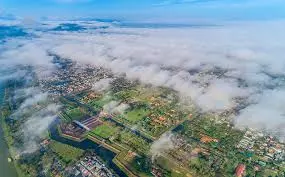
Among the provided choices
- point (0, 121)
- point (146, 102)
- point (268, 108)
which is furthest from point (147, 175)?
point (0, 121)

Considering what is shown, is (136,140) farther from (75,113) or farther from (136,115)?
(75,113)

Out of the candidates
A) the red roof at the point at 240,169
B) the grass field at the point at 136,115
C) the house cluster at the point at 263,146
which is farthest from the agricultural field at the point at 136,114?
the red roof at the point at 240,169

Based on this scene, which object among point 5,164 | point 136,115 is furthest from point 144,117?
point 5,164

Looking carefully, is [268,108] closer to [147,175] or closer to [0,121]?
[147,175]

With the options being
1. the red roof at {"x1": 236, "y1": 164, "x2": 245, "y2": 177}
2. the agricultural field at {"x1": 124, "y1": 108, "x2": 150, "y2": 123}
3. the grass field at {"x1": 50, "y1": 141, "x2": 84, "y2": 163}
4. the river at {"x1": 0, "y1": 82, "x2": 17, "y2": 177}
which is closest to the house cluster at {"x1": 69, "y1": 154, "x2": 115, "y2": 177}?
the grass field at {"x1": 50, "y1": 141, "x2": 84, "y2": 163}

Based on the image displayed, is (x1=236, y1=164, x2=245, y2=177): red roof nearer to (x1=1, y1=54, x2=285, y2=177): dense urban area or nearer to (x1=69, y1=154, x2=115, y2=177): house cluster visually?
(x1=1, y1=54, x2=285, y2=177): dense urban area

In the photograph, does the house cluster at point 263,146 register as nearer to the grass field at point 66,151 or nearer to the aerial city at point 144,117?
the aerial city at point 144,117
